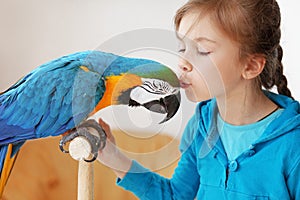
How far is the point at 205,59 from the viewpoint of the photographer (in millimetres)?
655

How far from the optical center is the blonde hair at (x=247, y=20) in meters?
0.70

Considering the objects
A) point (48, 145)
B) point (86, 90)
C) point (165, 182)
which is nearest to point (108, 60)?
point (86, 90)

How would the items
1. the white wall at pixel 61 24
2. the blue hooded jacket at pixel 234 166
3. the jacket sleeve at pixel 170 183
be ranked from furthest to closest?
the white wall at pixel 61 24, the jacket sleeve at pixel 170 183, the blue hooded jacket at pixel 234 166

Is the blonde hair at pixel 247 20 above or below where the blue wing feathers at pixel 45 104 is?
above

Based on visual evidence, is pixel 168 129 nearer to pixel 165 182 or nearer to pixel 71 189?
pixel 165 182

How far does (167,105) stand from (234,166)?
7.6 inches

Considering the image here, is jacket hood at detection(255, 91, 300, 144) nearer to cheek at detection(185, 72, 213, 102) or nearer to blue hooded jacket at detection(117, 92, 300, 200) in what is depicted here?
blue hooded jacket at detection(117, 92, 300, 200)

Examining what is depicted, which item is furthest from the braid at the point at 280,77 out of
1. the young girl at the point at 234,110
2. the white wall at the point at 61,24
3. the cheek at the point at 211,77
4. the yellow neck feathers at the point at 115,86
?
the white wall at the point at 61,24

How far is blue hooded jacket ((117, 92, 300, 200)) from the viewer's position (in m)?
0.73

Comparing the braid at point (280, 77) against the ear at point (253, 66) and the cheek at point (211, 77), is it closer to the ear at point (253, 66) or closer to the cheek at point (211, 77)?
the ear at point (253, 66)

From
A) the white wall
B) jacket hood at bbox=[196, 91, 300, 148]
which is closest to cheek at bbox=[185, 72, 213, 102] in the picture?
jacket hood at bbox=[196, 91, 300, 148]

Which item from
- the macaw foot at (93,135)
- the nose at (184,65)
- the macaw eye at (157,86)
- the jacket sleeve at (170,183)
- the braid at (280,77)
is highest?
the nose at (184,65)

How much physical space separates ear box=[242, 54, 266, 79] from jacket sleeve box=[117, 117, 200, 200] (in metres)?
0.17

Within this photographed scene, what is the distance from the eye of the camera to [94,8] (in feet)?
4.89
